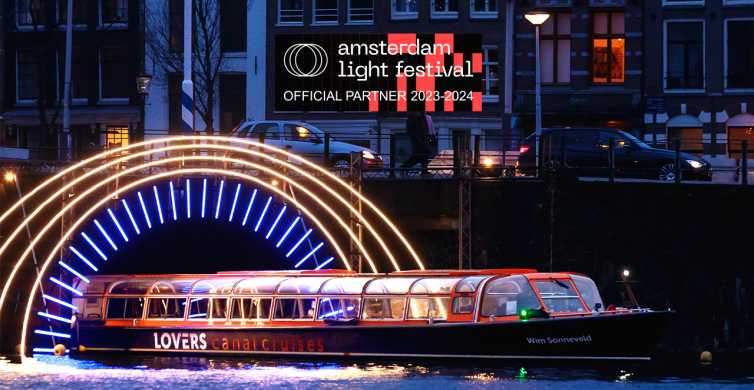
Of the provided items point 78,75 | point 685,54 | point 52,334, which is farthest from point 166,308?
point 78,75

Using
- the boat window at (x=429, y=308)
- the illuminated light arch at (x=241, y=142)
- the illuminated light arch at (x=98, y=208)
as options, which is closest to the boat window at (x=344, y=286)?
the boat window at (x=429, y=308)

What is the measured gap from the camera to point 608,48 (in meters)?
74.3

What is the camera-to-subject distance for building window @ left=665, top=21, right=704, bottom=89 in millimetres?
73438

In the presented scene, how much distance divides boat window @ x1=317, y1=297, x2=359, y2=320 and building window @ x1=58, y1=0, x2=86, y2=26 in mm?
39838

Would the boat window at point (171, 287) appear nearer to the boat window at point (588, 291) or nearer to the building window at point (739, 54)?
the boat window at point (588, 291)

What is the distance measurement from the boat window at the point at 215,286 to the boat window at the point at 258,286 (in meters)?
0.22

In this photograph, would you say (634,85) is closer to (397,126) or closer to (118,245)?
(397,126)

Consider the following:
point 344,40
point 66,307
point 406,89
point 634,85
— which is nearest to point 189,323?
point 66,307

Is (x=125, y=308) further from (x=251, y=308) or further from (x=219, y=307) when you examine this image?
(x=251, y=308)

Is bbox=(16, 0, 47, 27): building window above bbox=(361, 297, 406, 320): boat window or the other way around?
above

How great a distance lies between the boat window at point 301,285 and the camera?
4509cm

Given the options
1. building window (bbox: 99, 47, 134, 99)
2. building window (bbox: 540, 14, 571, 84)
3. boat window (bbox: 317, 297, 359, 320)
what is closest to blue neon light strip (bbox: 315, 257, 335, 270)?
boat window (bbox: 317, 297, 359, 320)

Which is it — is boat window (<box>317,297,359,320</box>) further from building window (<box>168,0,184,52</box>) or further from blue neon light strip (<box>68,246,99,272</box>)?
building window (<box>168,0,184,52</box>)

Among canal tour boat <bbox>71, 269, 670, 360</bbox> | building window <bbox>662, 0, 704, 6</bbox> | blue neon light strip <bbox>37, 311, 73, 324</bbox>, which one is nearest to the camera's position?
canal tour boat <bbox>71, 269, 670, 360</bbox>
